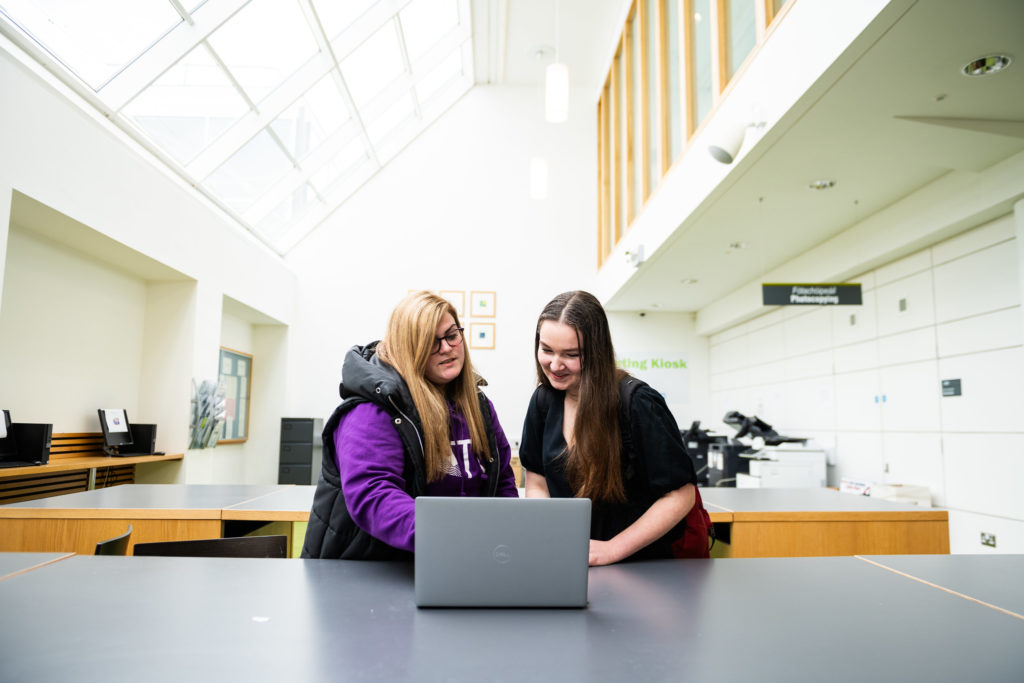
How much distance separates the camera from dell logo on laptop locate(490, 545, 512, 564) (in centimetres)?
103

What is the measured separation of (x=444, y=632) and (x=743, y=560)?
2.77 ft

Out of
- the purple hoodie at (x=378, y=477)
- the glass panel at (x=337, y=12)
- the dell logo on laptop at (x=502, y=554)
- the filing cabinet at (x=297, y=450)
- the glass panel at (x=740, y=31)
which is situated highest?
the glass panel at (x=337, y=12)

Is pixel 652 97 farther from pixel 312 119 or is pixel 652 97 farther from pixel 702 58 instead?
pixel 312 119

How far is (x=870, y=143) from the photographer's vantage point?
3432 mm

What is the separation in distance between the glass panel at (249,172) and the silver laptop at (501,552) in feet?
19.4

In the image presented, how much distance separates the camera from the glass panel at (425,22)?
689 cm

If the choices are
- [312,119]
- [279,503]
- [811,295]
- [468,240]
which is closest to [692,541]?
[279,503]

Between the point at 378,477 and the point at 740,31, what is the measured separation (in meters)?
3.87

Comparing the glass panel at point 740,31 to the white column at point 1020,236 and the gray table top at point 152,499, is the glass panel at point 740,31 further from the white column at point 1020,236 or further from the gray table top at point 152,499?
the gray table top at point 152,499

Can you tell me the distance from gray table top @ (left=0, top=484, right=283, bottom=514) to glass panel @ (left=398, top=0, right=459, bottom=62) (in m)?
5.57

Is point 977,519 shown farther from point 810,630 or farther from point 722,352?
point 722,352

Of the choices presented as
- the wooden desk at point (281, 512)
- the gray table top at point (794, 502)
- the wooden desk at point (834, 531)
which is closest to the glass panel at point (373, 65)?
the wooden desk at point (281, 512)

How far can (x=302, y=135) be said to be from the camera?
22.8 ft

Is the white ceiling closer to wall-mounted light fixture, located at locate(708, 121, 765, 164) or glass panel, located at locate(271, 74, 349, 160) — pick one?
wall-mounted light fixture, located at locate(708, 121, 765, 164)
